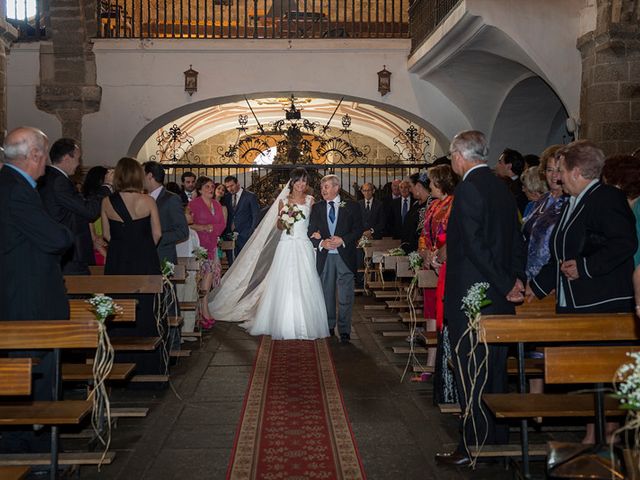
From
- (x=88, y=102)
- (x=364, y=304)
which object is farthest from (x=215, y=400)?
(x=88, y=102)

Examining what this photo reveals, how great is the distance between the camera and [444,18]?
38.8ft

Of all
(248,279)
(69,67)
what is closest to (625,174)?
(248,279)

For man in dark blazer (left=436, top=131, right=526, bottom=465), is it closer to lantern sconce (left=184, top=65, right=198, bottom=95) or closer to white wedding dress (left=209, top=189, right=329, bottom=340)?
white wedding dress (left=209, top=189, right=329, bottom=340)

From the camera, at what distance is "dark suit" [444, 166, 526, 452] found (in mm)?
4770

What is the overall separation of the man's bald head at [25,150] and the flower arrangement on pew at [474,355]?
2377mm

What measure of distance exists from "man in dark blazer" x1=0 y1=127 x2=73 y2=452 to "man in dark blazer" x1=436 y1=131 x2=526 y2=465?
208 cm

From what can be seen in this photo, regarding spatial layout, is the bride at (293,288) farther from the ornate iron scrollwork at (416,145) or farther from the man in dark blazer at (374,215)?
the ornate iron scrollwork at (416,145)

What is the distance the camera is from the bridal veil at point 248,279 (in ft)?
34.4

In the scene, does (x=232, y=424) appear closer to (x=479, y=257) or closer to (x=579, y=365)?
(x=479, y=257)

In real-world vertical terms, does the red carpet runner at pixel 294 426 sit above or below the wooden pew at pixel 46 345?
below

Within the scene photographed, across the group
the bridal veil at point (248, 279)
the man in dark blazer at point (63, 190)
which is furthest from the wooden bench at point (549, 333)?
the bridal veil at point (248, 279)

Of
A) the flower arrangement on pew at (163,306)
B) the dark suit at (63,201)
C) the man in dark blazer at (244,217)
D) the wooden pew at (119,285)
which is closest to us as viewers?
the dark suit at (63,201)

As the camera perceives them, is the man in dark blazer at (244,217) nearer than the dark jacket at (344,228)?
No

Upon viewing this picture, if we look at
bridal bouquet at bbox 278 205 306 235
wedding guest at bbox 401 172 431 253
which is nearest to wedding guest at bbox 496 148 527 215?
wedding guest at bbox 401 172 431 253
